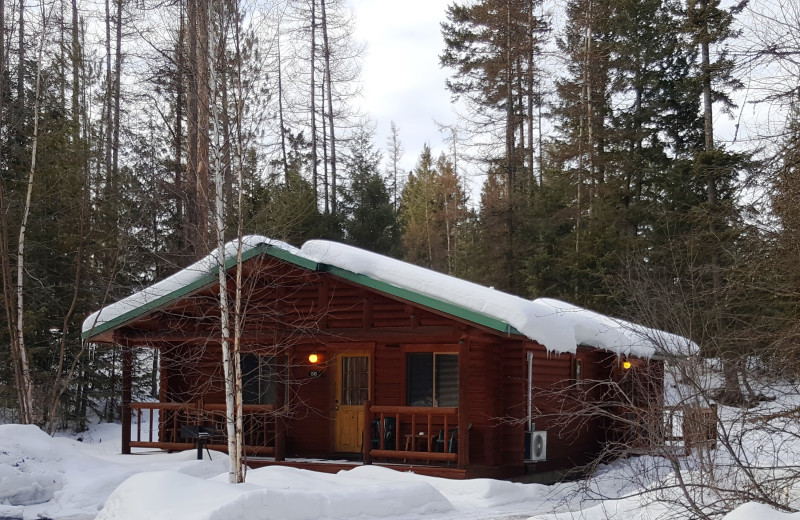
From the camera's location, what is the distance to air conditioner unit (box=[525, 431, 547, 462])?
14.8 meters

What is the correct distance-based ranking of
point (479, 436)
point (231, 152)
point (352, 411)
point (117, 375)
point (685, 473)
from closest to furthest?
point (685, 473), point (231, 152), point (479, 436), point (352, 411), point (117, 375)

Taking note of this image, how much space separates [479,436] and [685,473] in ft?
18.0

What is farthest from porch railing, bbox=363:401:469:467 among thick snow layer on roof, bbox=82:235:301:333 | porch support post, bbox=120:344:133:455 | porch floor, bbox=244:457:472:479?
porch support post, bbox=120:344:133:455

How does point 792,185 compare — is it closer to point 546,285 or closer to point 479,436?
point 479,436

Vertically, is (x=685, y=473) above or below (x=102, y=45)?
below

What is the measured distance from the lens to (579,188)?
30484mm

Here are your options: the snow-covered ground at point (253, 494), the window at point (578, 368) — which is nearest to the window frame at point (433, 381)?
the snow-covered ground at point (253, 494)

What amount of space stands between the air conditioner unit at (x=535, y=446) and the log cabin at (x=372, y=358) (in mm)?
24

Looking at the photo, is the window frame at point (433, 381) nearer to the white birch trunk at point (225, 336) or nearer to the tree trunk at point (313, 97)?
the white birch trunk at point (225, 336)

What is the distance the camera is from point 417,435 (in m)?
15.7

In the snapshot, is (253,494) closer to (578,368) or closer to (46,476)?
(46,476)

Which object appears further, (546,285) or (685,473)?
(546,285)

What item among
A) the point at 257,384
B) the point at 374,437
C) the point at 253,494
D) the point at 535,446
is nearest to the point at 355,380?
the point at 374,437

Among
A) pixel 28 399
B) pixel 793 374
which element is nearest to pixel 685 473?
pixel 793 374
